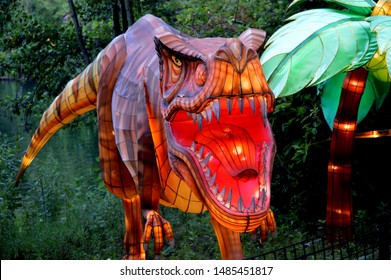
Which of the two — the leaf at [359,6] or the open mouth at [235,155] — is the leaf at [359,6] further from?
the open mouth at [235,155]

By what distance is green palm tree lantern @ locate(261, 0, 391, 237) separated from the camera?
3.60 meters

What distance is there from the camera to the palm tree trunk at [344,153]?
412cm

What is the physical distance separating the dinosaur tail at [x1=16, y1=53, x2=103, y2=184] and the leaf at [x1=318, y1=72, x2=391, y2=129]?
1.58 metres

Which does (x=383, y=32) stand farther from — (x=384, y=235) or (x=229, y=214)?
(x=229, y=214)

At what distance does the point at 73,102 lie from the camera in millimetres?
4137

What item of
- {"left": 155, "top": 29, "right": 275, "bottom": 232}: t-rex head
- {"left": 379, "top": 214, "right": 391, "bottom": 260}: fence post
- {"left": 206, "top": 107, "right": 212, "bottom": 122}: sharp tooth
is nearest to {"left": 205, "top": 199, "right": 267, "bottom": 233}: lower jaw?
{"left": 155, "top": 29, "right": 275, "bottom": 232}: t-rex head

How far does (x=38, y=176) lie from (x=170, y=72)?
4460 millimetres

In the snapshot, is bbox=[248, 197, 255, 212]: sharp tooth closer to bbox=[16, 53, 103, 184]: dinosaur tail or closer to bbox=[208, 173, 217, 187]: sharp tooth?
bbox=[208, 173, 217, 187]: sharp tooth

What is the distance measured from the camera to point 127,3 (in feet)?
19.1

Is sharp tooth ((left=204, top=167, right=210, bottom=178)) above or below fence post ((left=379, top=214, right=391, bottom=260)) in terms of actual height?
above

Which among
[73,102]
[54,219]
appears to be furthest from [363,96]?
[54,219]

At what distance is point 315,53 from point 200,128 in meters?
1.30
